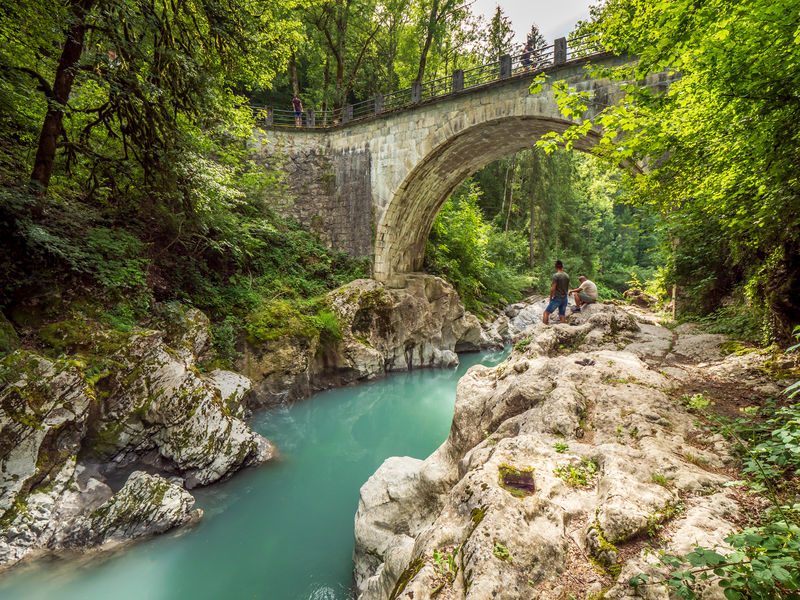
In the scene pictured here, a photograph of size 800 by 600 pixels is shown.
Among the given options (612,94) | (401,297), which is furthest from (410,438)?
(612,94)

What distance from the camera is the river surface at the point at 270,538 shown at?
3664 millimetres

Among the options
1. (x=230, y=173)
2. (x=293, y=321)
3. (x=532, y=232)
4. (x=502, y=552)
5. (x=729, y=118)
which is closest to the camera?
(x=502, y=552)

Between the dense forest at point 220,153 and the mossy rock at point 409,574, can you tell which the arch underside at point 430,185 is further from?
the mossy rock at point 409,574

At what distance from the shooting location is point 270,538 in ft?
15.5

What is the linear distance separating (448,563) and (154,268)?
738cm

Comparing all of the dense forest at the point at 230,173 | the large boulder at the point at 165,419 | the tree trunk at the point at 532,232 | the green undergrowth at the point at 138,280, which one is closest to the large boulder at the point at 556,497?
the dense forest at the point at 230,173

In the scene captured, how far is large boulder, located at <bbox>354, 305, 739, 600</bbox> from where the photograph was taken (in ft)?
5.30

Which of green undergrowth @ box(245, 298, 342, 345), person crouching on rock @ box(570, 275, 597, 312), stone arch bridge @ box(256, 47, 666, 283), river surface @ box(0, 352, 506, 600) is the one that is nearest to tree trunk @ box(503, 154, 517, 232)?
stone arch bridge @ box(256, 47, 666, 283)

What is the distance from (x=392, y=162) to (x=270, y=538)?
1090cm

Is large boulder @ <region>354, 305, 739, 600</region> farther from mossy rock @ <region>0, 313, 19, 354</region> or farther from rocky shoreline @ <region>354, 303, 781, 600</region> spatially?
mossy rock @ <region>0, 313, 19, 354</region>

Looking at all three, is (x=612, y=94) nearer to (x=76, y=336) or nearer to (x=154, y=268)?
(x=154, y=268)

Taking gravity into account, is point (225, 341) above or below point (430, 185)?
below

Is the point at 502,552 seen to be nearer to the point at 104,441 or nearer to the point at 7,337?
the point at 104,441

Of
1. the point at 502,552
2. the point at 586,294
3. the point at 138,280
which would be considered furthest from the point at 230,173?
the point at 502,552
